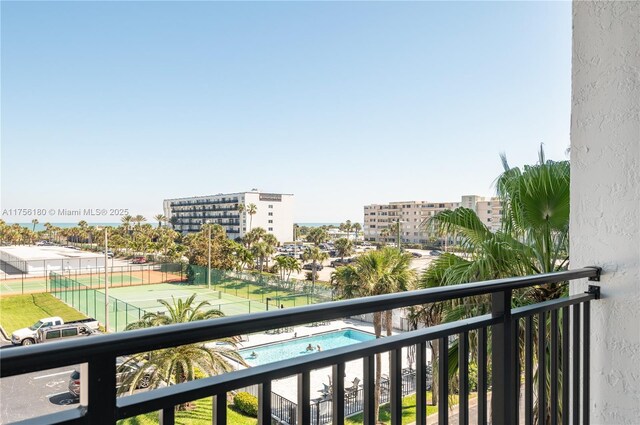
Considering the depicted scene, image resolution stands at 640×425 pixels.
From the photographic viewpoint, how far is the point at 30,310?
9742 millimetres

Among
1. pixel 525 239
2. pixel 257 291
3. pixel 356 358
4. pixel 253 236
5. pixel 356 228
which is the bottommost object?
pixel 257 291

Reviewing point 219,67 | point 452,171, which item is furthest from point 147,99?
point 452,171

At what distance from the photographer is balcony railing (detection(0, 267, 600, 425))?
53cm

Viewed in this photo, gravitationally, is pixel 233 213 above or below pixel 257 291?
above

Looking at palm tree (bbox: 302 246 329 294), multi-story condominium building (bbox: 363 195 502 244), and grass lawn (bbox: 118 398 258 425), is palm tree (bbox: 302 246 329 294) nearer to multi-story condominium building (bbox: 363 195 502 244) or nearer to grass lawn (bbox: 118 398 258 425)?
multi-story condominium building (bbox: 363 195 502 244)

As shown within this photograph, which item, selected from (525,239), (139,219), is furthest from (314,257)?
(525,239)

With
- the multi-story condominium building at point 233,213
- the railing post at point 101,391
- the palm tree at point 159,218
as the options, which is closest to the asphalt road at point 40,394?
the railing post at point 101,391

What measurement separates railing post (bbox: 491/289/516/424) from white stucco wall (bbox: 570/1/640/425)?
550 millimetres

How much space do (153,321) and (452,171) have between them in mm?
15478

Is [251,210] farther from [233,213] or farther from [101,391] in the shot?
[101,391]

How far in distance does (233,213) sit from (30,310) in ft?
21.4

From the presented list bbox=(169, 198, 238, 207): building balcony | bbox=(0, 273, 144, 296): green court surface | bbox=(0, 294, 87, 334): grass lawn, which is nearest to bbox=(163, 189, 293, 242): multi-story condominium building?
bbox=(169, 198, 238, 207): building balcony

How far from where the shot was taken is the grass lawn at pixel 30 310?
8.84 m

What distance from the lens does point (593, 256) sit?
59.1 inches
